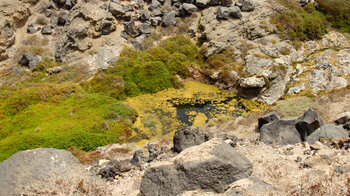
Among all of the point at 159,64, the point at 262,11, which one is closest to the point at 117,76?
the point at 159,64

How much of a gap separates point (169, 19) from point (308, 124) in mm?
26165

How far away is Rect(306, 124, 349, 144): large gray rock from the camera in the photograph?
32.0ft

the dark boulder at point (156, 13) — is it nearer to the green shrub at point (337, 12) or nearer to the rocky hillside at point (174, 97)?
the rocky hillside at point (174, 97)

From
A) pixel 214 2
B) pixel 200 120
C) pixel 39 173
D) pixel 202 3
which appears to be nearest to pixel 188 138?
pixel 39 173

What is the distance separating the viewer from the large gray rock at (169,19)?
3262cm

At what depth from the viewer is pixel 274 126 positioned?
37.6 feet

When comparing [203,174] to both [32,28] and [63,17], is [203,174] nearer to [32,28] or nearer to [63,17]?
[63,17]

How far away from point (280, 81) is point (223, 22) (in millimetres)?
11926

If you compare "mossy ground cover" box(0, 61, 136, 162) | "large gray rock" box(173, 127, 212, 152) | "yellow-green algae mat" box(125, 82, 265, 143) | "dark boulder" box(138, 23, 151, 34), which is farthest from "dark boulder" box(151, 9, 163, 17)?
"large gray rock" box(173, 127, 212, 152)

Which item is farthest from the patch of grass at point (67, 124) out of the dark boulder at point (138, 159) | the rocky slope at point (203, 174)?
the rocky slope at point (203, 174)

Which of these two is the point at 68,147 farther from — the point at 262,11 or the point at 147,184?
the point at 262,11

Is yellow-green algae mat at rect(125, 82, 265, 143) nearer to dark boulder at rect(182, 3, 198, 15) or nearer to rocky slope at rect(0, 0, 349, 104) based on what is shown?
rocky slope at rect(0, 0, 349, 104)

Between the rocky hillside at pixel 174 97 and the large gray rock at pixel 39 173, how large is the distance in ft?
0.11

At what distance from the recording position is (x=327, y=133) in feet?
32.4
